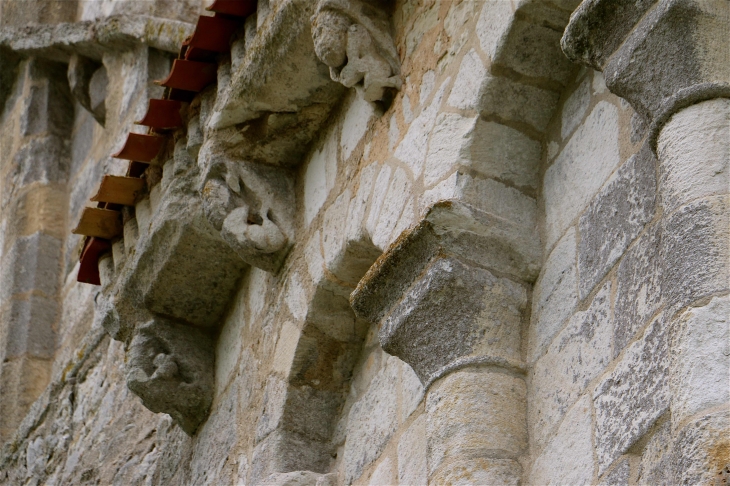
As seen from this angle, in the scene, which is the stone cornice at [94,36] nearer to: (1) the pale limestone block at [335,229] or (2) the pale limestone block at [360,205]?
(1) the pale limestone block at [335,229]

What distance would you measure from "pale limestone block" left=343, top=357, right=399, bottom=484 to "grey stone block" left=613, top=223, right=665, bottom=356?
966 mm

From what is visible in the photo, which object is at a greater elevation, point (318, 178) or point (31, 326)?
point (31, 326)

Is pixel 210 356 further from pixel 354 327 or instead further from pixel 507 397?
pixel 507 397

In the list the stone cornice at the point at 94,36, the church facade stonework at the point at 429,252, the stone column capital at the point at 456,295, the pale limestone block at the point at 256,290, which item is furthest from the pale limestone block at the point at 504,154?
the stone cornice at the point at 94,36

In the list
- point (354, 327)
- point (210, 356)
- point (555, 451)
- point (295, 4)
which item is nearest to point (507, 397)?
point (555, 451)

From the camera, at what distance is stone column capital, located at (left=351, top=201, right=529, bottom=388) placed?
3.22m

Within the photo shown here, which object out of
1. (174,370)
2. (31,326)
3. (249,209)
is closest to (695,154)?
(249,209)

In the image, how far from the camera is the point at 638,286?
2.87 metres

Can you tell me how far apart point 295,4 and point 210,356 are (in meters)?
1.50

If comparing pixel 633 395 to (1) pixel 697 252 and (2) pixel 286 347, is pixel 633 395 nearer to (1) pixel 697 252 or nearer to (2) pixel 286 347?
(1) pixel 697 252

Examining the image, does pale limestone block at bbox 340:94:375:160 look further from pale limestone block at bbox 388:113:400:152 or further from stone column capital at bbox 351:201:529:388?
stone column capital at bbox 351:201:529:388

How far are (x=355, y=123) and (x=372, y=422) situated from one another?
0.88m

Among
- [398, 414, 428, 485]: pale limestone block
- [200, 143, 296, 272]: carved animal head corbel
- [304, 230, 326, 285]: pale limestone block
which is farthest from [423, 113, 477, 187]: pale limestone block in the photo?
[200, 143, 296, 272]: carved animal head corbel

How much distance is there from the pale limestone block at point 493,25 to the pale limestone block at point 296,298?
3.55 ft
